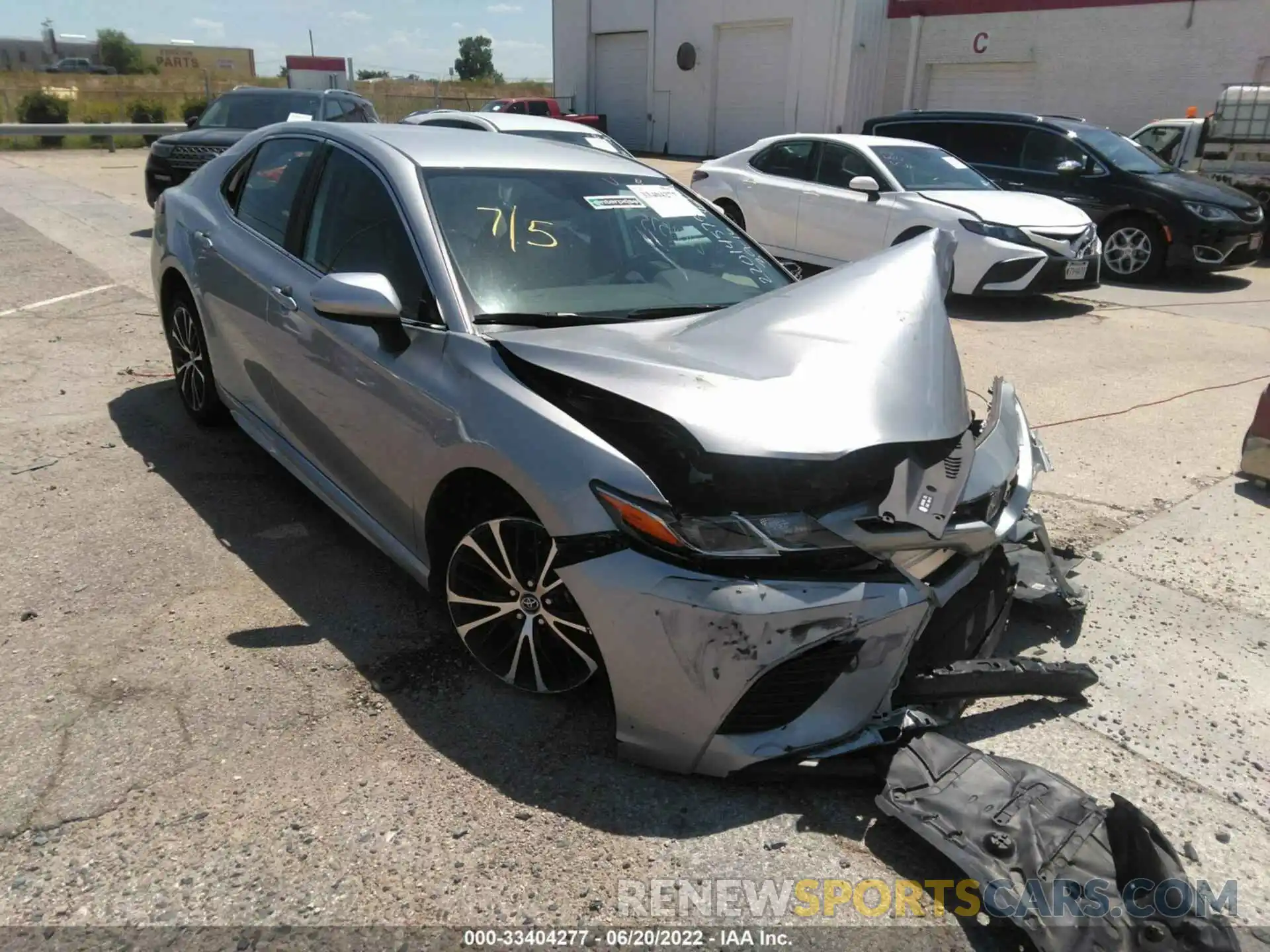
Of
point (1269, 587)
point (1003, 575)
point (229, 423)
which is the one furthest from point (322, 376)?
point (1269, 587)

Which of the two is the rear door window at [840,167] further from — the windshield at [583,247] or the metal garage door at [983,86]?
the metal garage door at [983,86]

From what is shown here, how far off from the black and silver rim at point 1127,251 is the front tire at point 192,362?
1020 cm

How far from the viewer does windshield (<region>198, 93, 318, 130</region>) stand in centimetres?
1227

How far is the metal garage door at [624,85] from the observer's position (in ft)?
97.3

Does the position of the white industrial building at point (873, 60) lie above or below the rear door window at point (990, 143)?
above

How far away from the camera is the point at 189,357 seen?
507 cm

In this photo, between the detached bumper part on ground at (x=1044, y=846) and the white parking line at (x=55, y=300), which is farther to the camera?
the white parking line at (x=55, y=300)

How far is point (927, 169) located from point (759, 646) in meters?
8.84

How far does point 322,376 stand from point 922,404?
2.21 metres

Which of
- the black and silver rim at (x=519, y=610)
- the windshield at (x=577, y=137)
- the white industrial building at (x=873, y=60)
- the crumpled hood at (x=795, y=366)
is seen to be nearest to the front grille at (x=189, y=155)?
the windshield at (x=577, y=137)

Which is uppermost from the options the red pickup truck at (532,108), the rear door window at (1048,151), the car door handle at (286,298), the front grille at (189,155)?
the red pickup truck at (532,108)

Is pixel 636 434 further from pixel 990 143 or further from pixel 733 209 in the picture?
pixel 990 143

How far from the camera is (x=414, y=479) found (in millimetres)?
3117

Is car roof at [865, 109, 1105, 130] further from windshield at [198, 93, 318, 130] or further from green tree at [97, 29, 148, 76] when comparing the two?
green tree at [97, 29, 148, 76]
